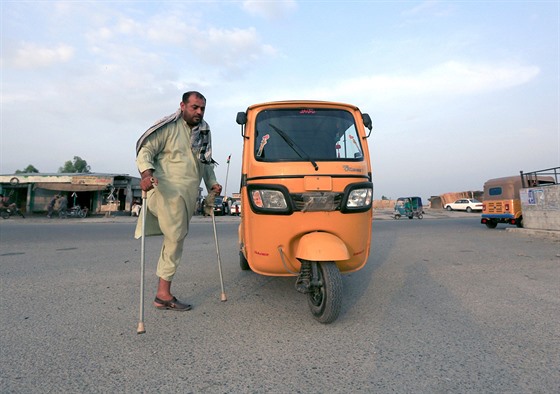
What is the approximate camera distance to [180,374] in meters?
1.99

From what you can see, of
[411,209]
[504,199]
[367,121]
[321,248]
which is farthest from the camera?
[411,209]

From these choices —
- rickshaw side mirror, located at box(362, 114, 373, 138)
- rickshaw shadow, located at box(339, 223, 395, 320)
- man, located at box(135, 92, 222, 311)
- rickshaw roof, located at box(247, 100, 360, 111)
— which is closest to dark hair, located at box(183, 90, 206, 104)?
man, located at box(135, 92, 222, 311)

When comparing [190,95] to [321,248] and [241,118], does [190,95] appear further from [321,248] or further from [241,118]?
[321,248]

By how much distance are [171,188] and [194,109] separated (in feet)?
2.74

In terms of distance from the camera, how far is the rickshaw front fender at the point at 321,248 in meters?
2.70

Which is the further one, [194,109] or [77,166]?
[77,166]

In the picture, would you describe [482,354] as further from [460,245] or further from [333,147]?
[460,245]

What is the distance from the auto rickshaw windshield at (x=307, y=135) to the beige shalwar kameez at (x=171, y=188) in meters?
0.66

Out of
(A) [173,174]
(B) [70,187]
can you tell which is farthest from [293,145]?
(B) [70,187]

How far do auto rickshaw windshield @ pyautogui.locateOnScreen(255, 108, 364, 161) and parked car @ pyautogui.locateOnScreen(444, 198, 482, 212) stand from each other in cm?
3808

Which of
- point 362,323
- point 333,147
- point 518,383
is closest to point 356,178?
point 333,147

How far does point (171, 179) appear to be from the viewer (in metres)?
3.21

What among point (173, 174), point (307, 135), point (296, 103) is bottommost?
point (173, 174)

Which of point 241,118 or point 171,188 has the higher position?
point 241,118
